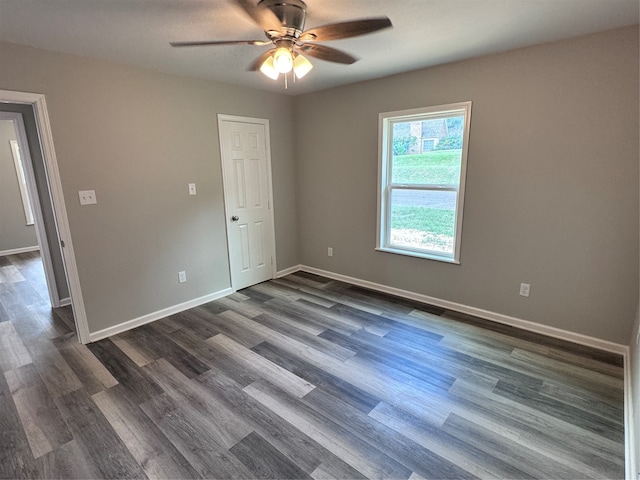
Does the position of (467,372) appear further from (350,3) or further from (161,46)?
(161,46)

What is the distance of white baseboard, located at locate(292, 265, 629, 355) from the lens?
2.55 m

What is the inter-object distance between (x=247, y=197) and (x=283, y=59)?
231 centimetres

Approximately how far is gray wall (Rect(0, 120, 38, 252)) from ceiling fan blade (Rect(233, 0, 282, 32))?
21.2 ft

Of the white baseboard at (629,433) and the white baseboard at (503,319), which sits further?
the white baseboard at (503,319)

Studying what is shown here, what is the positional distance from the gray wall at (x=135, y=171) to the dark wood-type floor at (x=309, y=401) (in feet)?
1.67

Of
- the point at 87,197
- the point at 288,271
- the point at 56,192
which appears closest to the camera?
the point at 56,192

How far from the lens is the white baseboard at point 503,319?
255 cm

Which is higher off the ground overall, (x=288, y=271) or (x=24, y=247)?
(x=24, y=247)

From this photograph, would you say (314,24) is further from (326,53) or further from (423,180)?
(423,180)

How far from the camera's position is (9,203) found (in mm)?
5730

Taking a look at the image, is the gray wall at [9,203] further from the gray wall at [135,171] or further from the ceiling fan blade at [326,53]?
the ceiling fan blade at [326,53]

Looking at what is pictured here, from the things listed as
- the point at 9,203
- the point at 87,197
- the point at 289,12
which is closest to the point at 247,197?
the point at 87,197

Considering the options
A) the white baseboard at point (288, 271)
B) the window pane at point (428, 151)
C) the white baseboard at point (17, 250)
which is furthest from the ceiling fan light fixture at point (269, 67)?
the white baseboard at point (17, 250)

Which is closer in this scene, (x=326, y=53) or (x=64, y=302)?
(x=326, y=53)
